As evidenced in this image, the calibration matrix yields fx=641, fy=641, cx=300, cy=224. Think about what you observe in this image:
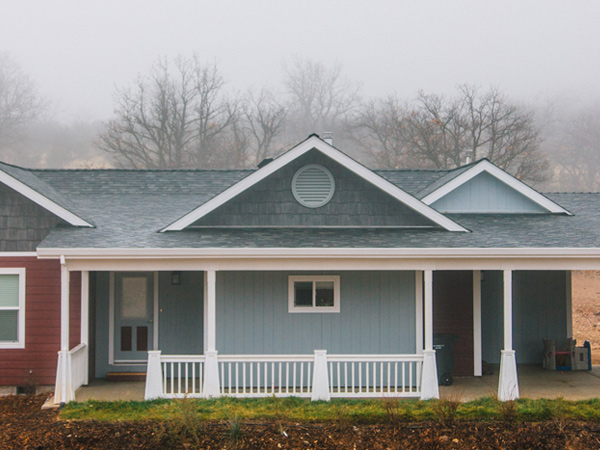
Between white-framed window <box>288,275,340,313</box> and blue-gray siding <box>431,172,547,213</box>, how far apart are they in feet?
11.1

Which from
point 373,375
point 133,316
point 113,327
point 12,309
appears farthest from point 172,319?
point 373,375

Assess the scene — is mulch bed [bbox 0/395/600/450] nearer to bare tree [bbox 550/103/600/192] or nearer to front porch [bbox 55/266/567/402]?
front porch [bbox 55/266/567/402]

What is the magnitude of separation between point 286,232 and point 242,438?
3.87m

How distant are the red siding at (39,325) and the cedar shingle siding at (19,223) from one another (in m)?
0.26

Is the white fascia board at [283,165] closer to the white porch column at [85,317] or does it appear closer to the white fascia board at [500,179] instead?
the white porch column at [85,317]

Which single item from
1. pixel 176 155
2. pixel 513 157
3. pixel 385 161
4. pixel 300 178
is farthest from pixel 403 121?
pixel 300 178

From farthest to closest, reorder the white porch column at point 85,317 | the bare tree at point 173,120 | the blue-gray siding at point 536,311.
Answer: the bare tree at point 173,120 < the blue-gray siding at point 536,311 < the white porch column at point 85,317

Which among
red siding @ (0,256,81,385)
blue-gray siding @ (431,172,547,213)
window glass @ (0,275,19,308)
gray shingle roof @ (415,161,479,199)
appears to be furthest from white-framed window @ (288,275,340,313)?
window glass @ (0,275,19,308)

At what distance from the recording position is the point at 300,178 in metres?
11.3

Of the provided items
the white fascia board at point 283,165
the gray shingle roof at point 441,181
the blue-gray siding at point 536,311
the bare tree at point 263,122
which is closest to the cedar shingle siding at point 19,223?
the white fascia board at point 283,165

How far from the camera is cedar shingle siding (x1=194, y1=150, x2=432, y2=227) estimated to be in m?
11.3

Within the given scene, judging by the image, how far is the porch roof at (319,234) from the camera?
10297 millimetres

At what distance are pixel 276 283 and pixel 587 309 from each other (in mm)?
18682

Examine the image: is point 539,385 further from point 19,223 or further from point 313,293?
point 19,223
